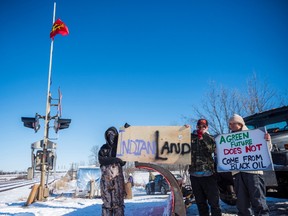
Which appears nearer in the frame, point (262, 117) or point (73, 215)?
point (262, 117)

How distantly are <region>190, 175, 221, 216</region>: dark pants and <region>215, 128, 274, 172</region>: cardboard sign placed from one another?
0.28m

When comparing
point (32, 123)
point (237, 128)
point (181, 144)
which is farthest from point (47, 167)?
point (237, 128)

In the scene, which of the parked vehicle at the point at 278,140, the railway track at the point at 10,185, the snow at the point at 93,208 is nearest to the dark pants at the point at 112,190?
the snow at the point at 93,208

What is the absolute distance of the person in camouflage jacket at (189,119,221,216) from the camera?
3799mm

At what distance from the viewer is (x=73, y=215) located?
757cm

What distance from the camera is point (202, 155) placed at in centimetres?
402

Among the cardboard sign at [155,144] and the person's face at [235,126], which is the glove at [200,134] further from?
the person's face at [235,126]

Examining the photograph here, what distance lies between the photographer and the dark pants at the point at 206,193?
375 cm

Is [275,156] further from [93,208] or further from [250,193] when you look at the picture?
[93,208]

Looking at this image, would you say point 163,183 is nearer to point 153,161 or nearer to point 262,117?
point 262,117

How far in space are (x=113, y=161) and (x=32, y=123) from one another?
7849mm

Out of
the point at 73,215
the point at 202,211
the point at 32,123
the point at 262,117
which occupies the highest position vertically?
the point at 32,123

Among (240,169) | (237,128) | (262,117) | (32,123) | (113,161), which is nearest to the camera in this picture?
(240,169)

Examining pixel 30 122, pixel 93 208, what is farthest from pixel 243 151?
pixel 30 122
